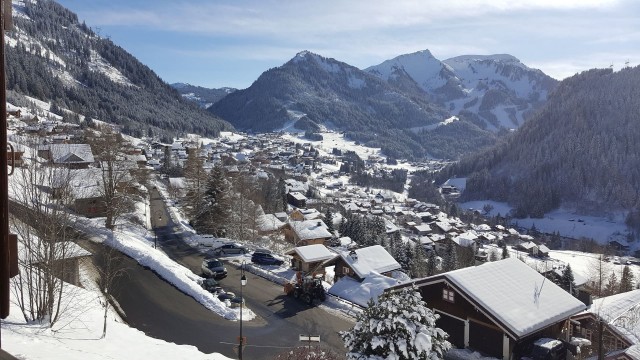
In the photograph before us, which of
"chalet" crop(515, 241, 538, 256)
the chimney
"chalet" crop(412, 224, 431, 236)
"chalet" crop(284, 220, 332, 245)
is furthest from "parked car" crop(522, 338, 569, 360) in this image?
"chalet" crop(412, 224, 431, 236)

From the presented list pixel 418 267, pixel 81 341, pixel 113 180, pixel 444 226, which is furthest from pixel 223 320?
pixel 444 226

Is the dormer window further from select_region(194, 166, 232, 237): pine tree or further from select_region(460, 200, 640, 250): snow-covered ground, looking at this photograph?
select_region(460, 200, 640, 250): snow-covered ground

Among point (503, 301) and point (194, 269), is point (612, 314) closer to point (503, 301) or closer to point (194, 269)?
point (503, 301)

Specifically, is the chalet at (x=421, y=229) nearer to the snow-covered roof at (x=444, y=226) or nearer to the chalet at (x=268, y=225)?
the snow-covered roof at (x=444, y=226)

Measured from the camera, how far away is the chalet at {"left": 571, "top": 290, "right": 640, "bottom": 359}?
24453 mm

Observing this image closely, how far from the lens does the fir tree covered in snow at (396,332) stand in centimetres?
1283

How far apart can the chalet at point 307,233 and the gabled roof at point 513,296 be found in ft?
101

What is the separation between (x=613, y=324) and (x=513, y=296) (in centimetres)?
579

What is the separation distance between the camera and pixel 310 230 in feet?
198

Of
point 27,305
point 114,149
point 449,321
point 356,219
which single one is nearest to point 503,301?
point 449,321

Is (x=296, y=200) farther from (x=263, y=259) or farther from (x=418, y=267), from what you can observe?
(x=263, y=259)

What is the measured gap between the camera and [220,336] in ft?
72.1

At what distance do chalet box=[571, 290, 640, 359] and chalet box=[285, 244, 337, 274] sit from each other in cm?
1816

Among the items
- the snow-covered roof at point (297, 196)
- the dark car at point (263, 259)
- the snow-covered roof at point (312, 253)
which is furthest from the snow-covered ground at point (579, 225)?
the dark car at point (263, 259)
